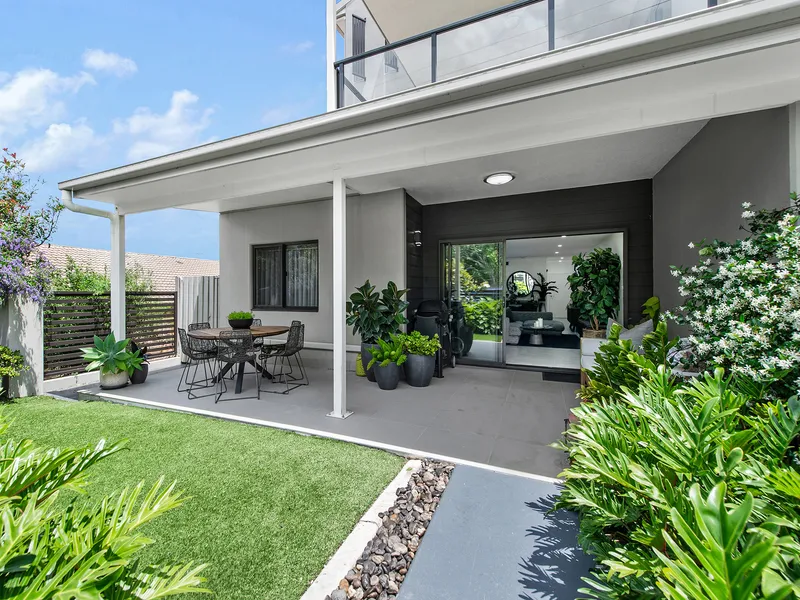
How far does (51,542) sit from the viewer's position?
1016 millimetres

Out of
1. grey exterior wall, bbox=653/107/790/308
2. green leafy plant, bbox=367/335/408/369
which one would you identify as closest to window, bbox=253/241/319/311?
green leafy plant, bbox=367/335/408/369

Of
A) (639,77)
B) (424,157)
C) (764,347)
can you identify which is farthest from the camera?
(424,157)

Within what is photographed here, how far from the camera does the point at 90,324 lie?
17.9ft

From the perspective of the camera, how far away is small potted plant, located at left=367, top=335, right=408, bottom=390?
16.0ft

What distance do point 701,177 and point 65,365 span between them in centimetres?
847

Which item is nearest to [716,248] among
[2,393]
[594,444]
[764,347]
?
[764,347]

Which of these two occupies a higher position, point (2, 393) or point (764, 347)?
point (764, 347)

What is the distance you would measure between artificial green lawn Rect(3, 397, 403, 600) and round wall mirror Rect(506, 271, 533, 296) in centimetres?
998

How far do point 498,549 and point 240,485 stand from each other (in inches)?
69.1

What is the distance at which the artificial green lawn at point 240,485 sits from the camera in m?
1.76

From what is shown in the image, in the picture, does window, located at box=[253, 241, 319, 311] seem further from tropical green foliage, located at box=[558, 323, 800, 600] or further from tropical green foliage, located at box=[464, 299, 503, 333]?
tropical green foliage, located at box=[558, 323, 800, 600]

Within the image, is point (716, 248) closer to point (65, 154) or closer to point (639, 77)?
point (639, 77)

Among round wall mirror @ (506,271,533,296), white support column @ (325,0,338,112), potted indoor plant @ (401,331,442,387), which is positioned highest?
white support column @ (325,0,338,112)

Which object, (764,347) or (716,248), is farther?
(716,248)
